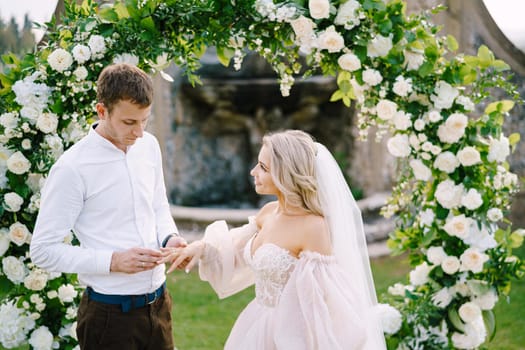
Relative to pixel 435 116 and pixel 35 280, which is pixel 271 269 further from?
pixel 35 280

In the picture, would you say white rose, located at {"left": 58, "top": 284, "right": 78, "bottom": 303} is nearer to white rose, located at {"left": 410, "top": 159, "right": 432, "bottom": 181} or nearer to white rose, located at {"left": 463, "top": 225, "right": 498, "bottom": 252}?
white rose, located at {"left": 410, "top": 159, "right": 432, "bottom": 181}

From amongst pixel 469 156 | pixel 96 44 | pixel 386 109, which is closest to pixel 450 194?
pixel 469 156

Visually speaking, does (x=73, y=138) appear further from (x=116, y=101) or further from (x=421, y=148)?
(x=421, y=148)

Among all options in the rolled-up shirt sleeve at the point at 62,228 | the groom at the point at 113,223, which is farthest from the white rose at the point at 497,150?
the rolled-up shirt sleeve at the point at 62,228

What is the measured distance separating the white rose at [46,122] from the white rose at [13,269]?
80 cm

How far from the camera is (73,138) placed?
3.80 m

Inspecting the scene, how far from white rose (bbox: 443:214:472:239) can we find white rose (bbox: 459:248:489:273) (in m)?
0.10

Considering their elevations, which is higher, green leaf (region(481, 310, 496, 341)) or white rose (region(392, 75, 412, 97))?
white rose (region(392, 75, 412, 97))

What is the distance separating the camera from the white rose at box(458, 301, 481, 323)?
11.8 feet

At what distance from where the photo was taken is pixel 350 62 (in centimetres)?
357

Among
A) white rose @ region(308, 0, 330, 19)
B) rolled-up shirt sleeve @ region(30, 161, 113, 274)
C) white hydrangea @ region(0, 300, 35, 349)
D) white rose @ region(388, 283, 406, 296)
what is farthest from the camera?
white rose @ region(388, 283, 406, 296)

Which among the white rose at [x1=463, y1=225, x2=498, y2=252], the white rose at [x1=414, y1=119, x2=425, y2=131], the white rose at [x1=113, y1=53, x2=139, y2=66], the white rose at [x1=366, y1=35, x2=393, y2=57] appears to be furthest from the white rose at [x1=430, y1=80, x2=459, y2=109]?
the white rose at [x1=113, y1=53, x2=139, y2=66]

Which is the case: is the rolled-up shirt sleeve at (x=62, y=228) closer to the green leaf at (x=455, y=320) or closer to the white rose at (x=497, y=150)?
the green leaf at (x=455, y=320)

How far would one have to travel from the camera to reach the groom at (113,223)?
9.34ft
